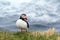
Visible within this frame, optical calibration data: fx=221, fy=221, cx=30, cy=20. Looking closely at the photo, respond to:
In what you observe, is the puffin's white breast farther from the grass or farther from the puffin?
the grass

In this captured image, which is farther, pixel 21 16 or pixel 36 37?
pixel 21 16

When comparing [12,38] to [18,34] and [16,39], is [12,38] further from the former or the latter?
[18,34]

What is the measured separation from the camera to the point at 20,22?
6367mm

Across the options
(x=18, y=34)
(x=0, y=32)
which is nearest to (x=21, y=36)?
(x=18, y=34)

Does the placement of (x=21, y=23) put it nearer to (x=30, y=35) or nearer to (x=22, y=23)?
(x=22, y=23)

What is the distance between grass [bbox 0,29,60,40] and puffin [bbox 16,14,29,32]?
0.18 metres

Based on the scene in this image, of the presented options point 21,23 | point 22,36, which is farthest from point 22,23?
point 22,36

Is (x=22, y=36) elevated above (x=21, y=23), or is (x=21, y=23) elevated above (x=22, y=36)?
(x=21, y=23)

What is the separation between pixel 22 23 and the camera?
641 cm

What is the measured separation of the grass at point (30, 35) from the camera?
598cm

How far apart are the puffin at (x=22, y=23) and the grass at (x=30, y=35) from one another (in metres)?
0.18

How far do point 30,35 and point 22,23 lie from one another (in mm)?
421

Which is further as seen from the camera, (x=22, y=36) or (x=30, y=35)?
(x=30, y=35)

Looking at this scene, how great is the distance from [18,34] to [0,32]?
54 centimetres
